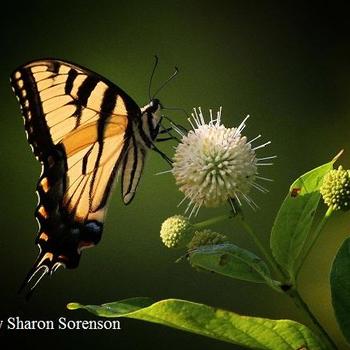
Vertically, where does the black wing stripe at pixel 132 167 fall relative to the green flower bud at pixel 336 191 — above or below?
above

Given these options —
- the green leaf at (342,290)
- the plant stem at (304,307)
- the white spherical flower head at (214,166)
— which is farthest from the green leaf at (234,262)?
the white spherical flower head at (214,166)

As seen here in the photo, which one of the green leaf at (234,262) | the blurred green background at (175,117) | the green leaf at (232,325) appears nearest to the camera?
the green leaf at (232,325)

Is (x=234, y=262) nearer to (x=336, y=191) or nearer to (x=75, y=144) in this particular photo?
(x=336, y=191)

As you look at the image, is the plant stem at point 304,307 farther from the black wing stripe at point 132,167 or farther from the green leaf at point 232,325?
the black wing stripe at point 132,167

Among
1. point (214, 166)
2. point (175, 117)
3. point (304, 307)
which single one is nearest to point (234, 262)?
point (304, 307)

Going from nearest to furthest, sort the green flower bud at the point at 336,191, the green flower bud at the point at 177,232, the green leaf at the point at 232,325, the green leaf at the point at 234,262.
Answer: the green leaf at the point at 232,325 → the green leaf at the point at 234,262 → the green flower bud at the point at 336,191 → the green flower bud at the point at 177,232

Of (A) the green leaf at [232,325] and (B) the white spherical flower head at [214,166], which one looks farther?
(B) the white spherical flower head at [214,166]

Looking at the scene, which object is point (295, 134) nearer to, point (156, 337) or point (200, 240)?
point (156, 337)
